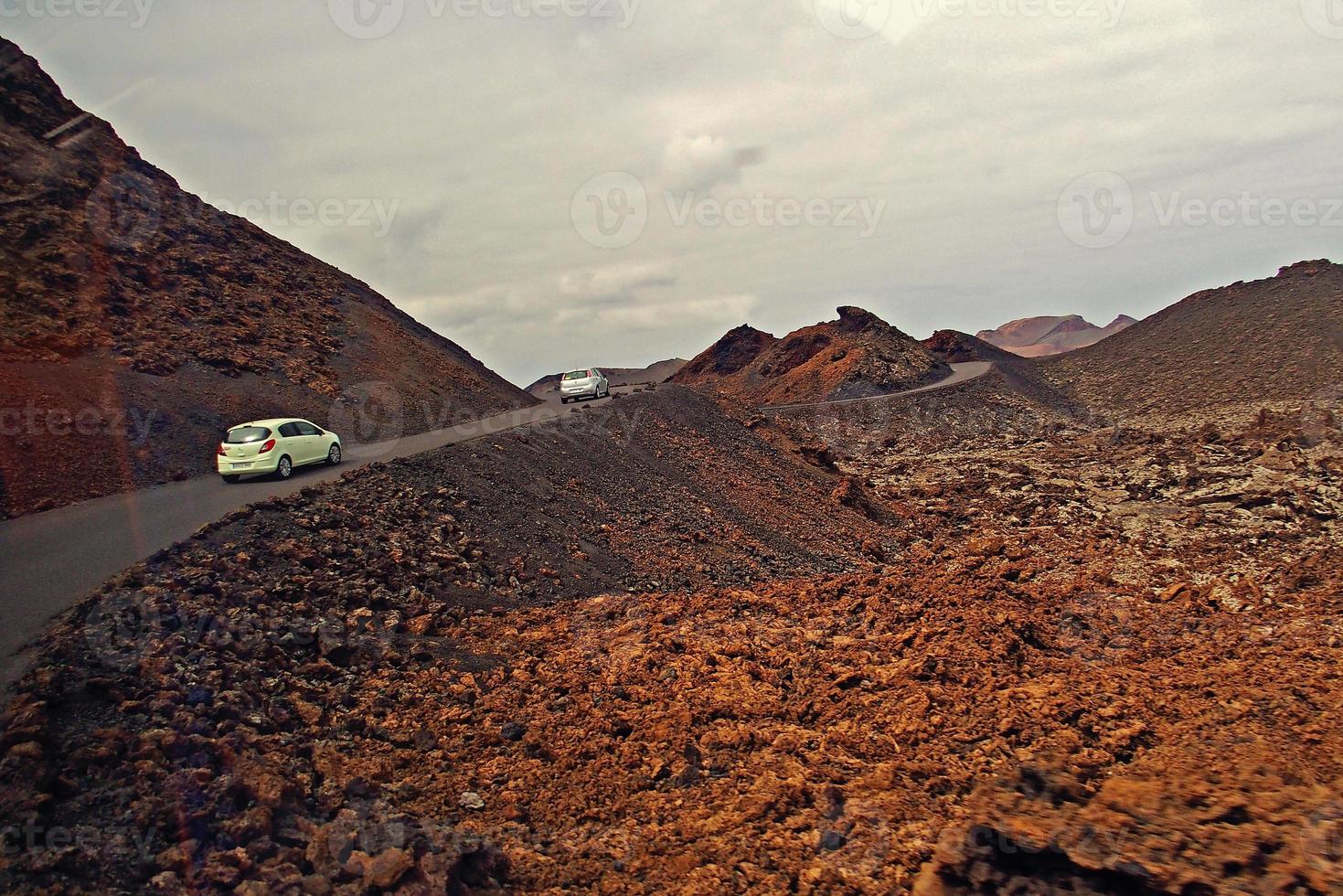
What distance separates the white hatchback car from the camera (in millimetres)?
16234

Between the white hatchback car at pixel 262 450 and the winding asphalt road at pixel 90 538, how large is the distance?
1.05ft

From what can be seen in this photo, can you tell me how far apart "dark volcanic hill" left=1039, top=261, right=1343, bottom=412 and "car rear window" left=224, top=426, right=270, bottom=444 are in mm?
50984

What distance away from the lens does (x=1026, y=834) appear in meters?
5.09

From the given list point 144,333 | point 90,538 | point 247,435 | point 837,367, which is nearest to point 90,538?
point 90,538

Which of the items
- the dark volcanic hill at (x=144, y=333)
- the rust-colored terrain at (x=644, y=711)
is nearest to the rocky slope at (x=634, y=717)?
the rust-colored terrain at (x=644, y=711)

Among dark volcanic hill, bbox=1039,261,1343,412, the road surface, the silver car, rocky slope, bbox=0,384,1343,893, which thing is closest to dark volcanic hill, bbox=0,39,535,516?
the road surface

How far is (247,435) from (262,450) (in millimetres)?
487

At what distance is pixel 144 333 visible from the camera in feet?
79.4

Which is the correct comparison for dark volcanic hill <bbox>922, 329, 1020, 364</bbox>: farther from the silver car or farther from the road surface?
the road surface

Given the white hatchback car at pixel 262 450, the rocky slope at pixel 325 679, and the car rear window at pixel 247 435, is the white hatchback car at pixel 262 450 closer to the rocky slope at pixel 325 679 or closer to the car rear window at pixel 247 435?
the car rear window at pixel 247 435

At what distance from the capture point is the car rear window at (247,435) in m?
16.3

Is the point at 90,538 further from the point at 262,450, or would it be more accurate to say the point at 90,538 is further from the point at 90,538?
the point at 262,450

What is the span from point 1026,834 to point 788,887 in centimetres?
177

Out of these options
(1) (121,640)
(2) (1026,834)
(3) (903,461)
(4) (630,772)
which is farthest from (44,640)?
(3) (903,461)
